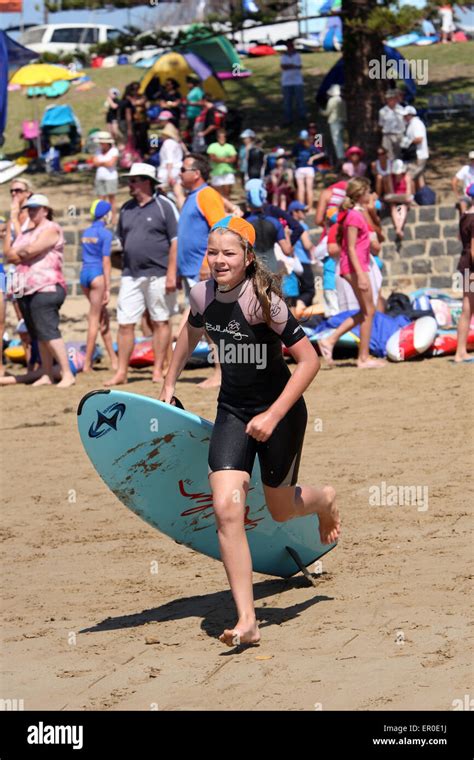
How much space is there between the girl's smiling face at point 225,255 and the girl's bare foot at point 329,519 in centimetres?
111

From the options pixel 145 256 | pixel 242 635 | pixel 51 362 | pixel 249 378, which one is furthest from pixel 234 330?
pixel 51 362

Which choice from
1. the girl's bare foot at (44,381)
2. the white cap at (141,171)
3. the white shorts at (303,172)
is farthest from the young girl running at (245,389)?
the white shorts at (303,172)

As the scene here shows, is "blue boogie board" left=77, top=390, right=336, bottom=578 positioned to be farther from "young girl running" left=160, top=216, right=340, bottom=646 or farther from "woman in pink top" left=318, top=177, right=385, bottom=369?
"woman in pink top" left=318, top=177, right=385, bottom=369

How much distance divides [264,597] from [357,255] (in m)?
5.93

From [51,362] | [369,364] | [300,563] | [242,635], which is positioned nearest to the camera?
[242,635]

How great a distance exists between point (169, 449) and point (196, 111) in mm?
17780

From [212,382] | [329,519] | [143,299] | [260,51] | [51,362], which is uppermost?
[260,51]

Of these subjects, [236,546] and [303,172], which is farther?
[303,172]

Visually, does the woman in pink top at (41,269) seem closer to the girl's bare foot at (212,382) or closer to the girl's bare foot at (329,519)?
the girl's bare foot at (212,382)

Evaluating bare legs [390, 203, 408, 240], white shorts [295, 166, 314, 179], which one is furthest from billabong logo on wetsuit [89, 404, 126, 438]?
white shorts [295, 166, 314, 179]

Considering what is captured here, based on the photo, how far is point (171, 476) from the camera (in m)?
5.59

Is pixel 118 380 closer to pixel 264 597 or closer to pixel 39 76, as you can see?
pixel 264 597

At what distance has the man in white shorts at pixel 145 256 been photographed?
426 inches
